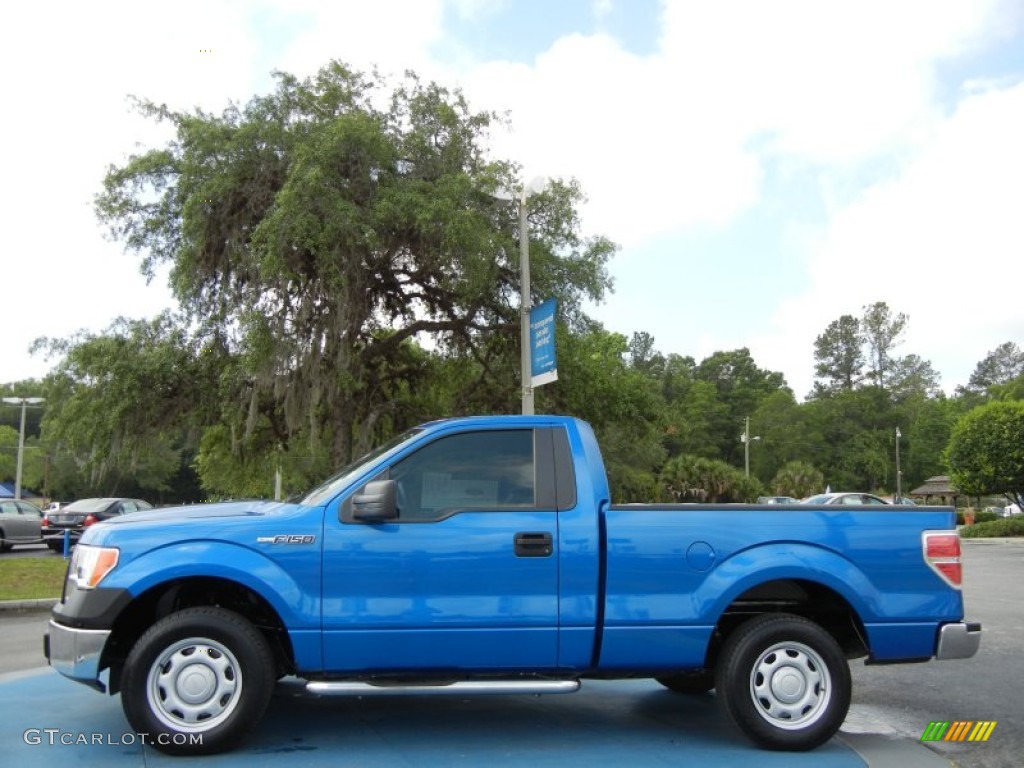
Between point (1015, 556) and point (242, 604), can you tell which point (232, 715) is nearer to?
point (242, 604)

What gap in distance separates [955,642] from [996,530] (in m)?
33.6

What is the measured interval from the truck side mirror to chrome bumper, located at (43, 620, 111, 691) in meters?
1.48

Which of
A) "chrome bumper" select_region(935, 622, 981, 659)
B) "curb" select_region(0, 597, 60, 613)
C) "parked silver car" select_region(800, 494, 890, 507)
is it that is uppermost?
"parked silver car" select_region(800, 494, 890, 507)

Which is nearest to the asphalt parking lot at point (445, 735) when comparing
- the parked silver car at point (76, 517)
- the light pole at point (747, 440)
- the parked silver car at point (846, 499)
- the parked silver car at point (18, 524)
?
the parked silver car at point (76, 517)

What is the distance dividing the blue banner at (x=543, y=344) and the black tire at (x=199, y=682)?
315 inches

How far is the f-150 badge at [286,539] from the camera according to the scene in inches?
203

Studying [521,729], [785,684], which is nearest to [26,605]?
[521,729]

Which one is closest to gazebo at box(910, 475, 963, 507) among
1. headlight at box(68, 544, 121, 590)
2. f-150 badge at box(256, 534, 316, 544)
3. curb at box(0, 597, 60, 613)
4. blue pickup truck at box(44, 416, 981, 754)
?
curb at box(0, 597, 60, 613)

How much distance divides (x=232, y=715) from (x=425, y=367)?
65.5 feet

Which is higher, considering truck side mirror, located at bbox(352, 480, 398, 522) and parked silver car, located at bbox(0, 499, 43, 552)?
truck side mirror, located at bbox(352, 480, 398, 522)

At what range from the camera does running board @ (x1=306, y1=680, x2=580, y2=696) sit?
502 cm

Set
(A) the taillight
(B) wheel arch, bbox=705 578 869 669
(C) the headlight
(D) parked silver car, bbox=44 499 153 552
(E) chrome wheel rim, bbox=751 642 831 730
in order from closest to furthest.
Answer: (C) the headlight < (E) chrome wheel rim, bbox=751 642 831 730 < (A) the taillight < (B) wheel arch, bbox=705 578 869 669 < (D) parked silver car, bbox=44 499 153 552

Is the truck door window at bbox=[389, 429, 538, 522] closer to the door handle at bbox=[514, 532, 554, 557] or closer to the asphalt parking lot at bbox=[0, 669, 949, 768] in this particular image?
the door handle at bbox=[514, 532, 554, 557]

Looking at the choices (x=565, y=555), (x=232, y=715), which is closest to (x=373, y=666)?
(x=232, y=715)
